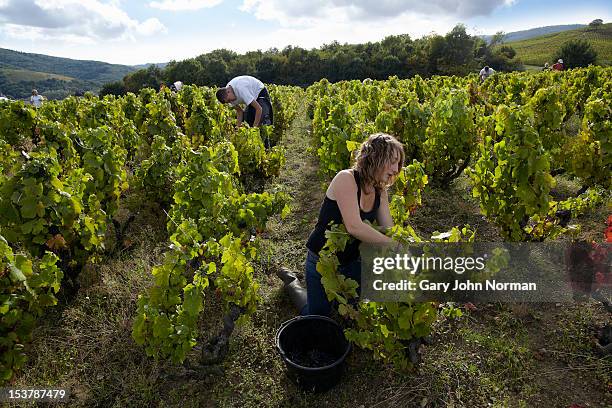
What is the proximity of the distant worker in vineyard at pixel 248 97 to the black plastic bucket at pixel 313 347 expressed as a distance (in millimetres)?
4435

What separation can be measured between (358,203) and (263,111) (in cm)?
492

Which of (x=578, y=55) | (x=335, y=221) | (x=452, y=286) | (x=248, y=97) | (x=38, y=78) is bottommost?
(x=452, y=286)

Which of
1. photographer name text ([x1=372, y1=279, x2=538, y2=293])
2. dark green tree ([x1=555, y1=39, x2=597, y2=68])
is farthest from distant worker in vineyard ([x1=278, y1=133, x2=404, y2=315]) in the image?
dark green tree ([x1=555, y1=39, x2=597, y2=68])

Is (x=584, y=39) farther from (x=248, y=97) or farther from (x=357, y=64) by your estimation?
(x=248, y=97)

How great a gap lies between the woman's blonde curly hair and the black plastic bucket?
1150 mm

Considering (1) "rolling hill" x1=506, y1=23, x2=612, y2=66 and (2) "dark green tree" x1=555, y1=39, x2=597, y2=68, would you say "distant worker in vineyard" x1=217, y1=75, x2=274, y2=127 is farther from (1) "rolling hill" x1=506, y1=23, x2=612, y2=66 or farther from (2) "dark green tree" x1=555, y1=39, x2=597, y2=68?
(1) "rolling hill" x1=506, y1=23, x2=612, y2=66

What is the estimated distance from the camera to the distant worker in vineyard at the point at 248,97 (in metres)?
6.38

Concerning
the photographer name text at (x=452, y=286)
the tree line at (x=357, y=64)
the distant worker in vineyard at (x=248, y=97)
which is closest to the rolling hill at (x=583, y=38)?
the tree line at (x=357, y=64)

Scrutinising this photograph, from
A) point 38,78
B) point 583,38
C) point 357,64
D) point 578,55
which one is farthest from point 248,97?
point 38,78

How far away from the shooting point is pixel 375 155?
102 inches

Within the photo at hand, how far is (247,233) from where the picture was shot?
3.40 metres

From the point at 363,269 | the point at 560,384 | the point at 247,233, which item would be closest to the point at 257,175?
the point at 247,233

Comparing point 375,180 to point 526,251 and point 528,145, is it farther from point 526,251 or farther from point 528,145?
point 526,251

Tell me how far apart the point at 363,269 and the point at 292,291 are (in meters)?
1.07
